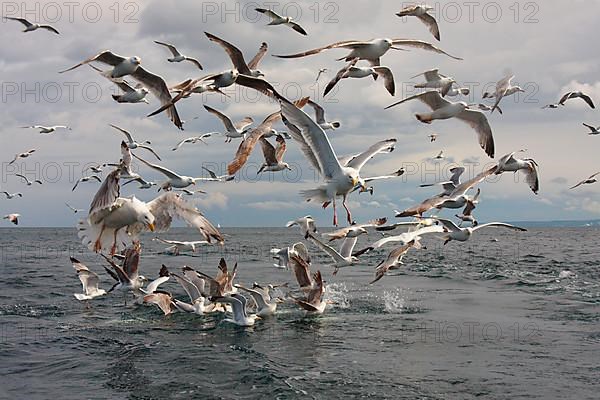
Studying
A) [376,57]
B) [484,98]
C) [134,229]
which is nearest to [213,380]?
[134,229]

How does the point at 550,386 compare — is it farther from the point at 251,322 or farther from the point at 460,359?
the point at 251,322

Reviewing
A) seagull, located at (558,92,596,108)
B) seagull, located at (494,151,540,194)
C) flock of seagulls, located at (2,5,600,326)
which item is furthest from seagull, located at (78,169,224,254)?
seagull, located at (558,92,596,108)

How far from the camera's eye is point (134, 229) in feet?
48.8

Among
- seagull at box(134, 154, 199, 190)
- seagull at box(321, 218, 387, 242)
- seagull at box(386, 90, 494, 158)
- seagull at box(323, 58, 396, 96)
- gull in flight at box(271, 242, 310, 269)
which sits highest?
seagull at box(323, 58, 396, 96)

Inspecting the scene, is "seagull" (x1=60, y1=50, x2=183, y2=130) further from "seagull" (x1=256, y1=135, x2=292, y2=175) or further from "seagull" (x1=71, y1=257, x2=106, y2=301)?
"seagull" (x1=71, y1=257, x2=106, y2=301)

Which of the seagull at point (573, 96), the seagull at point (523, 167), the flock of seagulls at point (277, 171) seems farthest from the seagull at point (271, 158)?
the seagull at point (573, 96)

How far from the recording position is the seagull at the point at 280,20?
17.1m

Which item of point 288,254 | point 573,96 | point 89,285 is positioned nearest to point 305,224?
point 288,254

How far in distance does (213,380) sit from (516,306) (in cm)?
1314

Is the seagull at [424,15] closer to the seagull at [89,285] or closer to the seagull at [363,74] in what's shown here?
the seagull at [363,74]

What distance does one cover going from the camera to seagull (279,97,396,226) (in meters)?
10.8

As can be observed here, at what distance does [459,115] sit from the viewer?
1636cm

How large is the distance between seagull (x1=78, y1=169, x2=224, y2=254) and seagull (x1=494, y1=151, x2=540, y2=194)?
7422mm

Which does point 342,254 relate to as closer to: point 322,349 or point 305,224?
point 305,224
